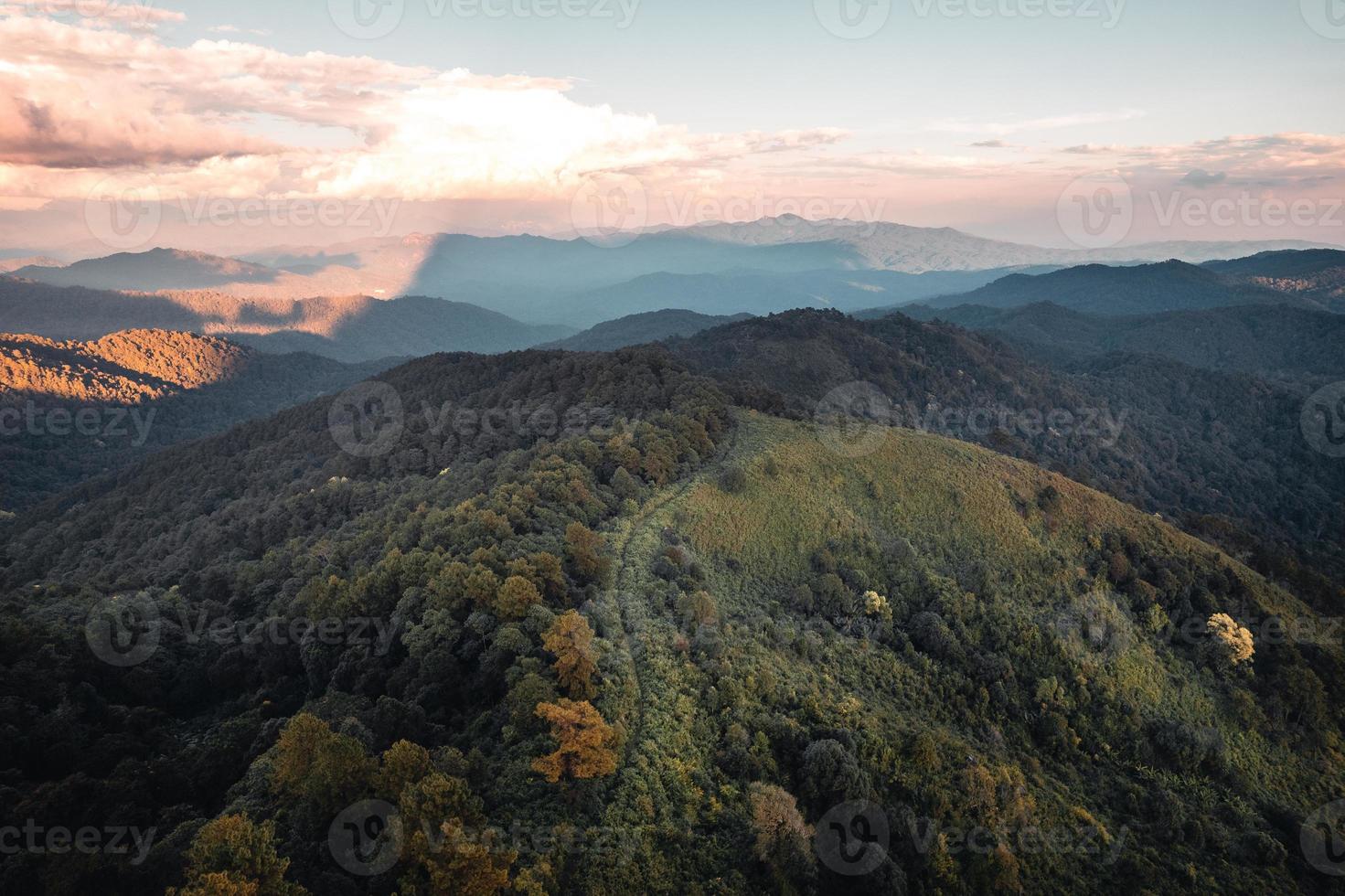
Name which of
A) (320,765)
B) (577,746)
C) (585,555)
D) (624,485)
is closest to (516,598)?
(585,555)

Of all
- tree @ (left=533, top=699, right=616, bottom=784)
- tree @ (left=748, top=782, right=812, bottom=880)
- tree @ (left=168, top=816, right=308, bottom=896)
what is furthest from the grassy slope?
tree @ (left=168, top=816, right=308, bottom=896)

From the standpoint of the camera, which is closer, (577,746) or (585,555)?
(577,746)

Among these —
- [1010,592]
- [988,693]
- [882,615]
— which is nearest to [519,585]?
[882,615]

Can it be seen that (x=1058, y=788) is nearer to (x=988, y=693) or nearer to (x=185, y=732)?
(x=988, y=693)

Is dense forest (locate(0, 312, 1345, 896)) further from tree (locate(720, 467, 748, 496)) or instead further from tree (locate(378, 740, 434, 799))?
tree (locate(720, 467, 748, 496))

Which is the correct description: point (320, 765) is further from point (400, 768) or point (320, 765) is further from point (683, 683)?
point (683, 683)

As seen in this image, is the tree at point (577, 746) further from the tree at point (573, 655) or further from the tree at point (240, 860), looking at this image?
the tree at point (240, 860)

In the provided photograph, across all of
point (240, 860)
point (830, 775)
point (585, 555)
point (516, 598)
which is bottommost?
point (830, 775)
